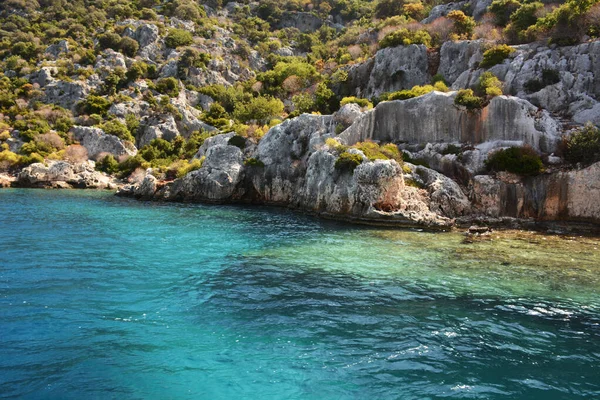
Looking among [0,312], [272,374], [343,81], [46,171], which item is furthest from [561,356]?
[46,171]

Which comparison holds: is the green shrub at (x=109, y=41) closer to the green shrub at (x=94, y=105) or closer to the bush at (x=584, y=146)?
the green shrub at (x=94, y=105)

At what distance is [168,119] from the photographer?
73938 millimetres

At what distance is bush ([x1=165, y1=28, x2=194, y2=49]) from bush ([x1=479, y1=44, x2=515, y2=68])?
76891 mm

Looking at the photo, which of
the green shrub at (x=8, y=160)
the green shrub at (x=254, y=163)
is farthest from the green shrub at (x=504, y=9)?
the green shrub at (x=8, y=160)

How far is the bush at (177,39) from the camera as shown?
3711 inches

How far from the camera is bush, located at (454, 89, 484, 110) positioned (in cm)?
3296

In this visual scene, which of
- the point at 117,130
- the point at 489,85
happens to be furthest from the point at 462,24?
the point at 117,130

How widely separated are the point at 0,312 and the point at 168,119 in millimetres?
67292

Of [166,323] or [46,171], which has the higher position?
[46,171]

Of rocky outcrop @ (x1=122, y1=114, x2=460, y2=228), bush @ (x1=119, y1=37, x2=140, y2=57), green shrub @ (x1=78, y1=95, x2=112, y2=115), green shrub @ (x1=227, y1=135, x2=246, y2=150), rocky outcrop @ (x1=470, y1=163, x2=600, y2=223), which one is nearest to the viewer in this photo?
rocky outcrop @ (x1=470, y1=163, x2=600, y2=223)

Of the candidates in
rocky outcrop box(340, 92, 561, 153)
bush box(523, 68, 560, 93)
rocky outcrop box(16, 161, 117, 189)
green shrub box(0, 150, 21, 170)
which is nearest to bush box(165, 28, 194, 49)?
rocky outcrop box(16, 161, 117, 189)

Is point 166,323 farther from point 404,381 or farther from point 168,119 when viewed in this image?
point 168,119

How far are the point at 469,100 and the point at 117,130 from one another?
59801 millimetres

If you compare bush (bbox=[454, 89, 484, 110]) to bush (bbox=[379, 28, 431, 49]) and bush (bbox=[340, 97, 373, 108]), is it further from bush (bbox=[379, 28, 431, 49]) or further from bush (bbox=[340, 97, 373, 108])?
bush (bbox=[379, 28, 431, 49])
